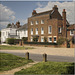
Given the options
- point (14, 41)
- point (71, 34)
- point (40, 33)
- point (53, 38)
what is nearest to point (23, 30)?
point (14, 41)

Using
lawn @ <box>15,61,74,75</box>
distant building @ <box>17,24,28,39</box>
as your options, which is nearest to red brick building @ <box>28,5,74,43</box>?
distant building @ <box>17,24,28,39</box>

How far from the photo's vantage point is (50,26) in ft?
146

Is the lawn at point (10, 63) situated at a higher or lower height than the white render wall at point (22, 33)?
lower

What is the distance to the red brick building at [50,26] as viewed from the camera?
43041 millimetres

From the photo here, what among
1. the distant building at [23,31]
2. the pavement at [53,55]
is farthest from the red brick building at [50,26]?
the pavement at [53,55]

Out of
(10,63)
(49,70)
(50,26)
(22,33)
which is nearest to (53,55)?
(10,63)

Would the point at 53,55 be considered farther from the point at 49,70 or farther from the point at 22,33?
the point at 22,33

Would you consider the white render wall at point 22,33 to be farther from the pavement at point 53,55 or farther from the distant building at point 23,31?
the pavement at point 53,55

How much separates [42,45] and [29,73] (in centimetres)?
3191

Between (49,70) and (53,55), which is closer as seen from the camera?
(49,70)

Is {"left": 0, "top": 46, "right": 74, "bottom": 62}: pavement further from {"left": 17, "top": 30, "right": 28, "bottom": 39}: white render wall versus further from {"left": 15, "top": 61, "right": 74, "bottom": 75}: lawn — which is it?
{"left": 17, "top": 30, "right": 28, "bottom": 39}: white render wall

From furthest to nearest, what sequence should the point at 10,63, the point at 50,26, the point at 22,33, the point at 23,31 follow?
1. the point at 22,33
2. the point at 23,31
3. the point at 50,26
4. the point at 10,63

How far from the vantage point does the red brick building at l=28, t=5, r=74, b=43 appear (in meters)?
43.0

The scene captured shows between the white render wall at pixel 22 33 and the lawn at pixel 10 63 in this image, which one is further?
the white render wall at pixel 22 33
